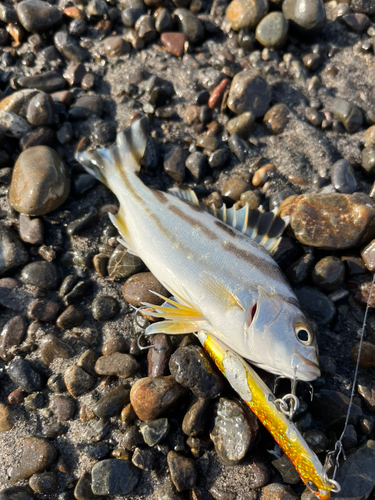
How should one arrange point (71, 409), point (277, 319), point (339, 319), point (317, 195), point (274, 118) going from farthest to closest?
1. point (274, 118)
2. point (317, 195)
3. point (339, 319)
4. point (71, 409)
5. point (277, 319)

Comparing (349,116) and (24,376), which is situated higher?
(349,116)

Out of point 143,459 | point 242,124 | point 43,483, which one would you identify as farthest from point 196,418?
point 242,124

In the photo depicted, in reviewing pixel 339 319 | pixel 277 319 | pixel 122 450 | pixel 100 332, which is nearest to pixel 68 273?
pixel 100 332

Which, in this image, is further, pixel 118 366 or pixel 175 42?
pixel 175 42

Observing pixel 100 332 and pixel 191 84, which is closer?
pixel 100 332

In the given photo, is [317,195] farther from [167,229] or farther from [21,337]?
[21,337]

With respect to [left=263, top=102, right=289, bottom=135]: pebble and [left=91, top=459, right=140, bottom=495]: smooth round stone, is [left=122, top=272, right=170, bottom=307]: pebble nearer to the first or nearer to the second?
[left=91, top=459, right=140, bottom=495]: smooth round stone

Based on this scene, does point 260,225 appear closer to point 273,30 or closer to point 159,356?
point 159,356

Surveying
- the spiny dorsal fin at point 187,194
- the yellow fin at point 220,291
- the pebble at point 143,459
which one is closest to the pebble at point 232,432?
the pebble at point 143,459
